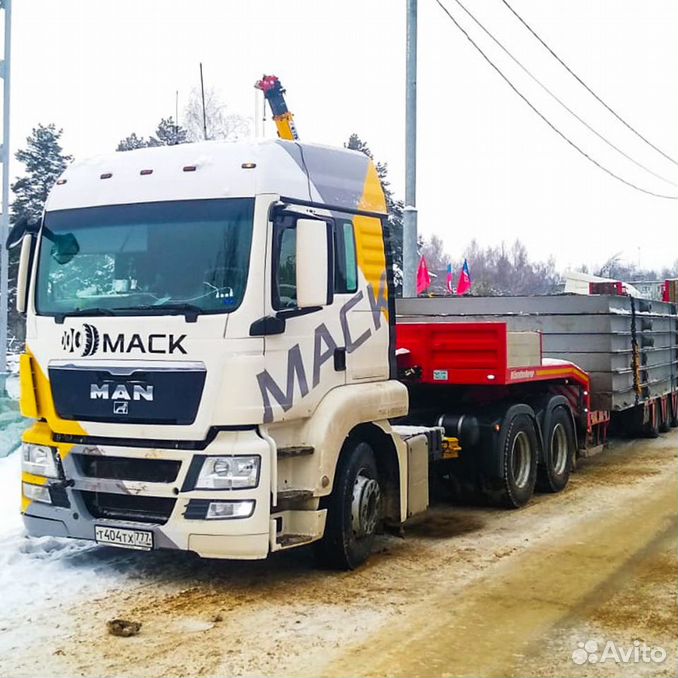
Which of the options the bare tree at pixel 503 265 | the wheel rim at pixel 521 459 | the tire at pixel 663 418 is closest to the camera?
the wheel rim at pixel 521 459

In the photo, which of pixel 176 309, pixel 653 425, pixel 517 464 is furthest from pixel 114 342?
pixel 653 425

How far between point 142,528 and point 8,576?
116 centimetres

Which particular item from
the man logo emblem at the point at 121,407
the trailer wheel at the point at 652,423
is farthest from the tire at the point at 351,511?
the trailer wheel at the point at 652,423

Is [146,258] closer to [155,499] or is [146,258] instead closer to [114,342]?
[114,342]

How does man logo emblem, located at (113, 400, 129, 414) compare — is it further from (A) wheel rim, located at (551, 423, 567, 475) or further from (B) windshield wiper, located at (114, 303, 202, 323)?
(A) wheel rim, located at (551, 423, 567, 475)

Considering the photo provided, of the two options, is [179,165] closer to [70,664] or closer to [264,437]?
[264,437]

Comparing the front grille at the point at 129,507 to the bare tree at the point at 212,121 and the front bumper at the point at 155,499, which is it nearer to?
the front bumper at the point at 155,499

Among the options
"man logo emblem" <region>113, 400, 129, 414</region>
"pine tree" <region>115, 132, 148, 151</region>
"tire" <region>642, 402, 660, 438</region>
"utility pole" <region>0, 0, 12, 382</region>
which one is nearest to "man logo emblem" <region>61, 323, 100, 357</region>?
"man logo emblem" <region>113, 400, 129, 414</region>

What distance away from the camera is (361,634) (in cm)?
528

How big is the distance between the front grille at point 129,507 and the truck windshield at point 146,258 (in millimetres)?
1286

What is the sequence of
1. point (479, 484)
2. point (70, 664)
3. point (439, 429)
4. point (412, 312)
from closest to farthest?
point (70, 664) < point (439, 429) < point (479, 484) < point (412, 312)

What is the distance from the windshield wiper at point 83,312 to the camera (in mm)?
6156

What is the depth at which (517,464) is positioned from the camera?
371 inches

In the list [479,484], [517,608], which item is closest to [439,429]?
[479,484]
